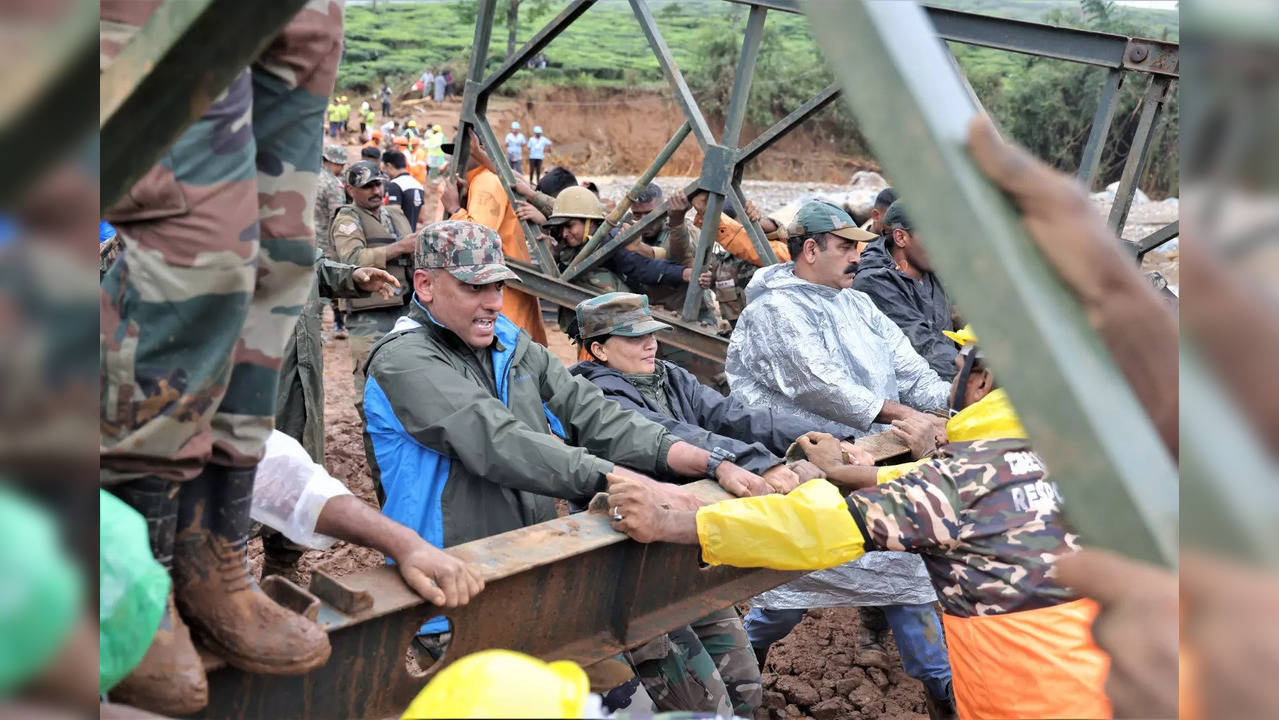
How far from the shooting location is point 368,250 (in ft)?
22.4

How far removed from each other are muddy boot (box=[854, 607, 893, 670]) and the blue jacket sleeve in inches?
150

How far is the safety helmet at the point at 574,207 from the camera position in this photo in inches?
327

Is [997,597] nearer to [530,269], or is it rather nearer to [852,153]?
[530,269]

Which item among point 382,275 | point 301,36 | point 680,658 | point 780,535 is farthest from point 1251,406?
point 382,275

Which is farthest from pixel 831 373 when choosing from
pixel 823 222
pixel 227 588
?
pixel 227 588

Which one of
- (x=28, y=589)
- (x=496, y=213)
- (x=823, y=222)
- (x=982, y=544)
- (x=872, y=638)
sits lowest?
(x=872, y=638)

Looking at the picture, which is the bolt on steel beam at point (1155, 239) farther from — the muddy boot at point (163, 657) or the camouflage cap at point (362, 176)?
the muddy boot at point (163, 657)

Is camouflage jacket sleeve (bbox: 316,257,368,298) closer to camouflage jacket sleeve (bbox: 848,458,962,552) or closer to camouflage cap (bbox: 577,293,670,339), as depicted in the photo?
camouflage cap (bbox: 577,293,670,339)

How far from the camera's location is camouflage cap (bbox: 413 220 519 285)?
369cm

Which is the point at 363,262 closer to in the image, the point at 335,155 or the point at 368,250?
the point at 368,250

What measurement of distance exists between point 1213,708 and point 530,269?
737cm

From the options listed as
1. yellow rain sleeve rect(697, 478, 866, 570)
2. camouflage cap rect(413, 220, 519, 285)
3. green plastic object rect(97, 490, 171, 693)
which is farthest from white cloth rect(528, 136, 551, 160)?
green plastic object rect(97, 490, 171, 693)

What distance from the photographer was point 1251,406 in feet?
1.96

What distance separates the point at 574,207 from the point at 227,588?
21.7ft
